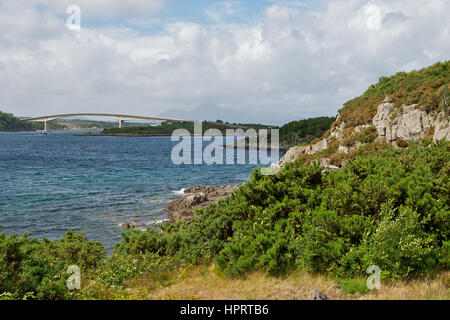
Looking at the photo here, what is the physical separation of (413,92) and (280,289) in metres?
27.6

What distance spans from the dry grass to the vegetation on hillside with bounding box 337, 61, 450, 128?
67.2ft

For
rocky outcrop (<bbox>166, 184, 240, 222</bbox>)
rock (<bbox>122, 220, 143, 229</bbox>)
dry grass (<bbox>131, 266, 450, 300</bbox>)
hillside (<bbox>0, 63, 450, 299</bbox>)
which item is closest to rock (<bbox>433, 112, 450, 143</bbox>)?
hillside (<bbox>0, 63, 450, 299</bbox>)

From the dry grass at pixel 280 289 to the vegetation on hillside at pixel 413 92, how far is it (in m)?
20.5

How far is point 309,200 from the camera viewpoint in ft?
35.0

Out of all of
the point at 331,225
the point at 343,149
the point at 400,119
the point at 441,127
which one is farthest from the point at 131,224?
the point at 400,119

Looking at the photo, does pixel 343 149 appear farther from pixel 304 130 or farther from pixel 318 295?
pixel 304 130

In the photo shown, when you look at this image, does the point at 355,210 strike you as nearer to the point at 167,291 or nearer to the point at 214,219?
the point at 214,219

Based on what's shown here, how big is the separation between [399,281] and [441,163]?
5.90 metres

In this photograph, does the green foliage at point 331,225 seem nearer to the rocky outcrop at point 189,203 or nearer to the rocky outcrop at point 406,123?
the rocky outcrop at point 406,123

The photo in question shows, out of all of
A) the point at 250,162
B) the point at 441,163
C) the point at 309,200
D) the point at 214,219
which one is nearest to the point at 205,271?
the point at 214,219

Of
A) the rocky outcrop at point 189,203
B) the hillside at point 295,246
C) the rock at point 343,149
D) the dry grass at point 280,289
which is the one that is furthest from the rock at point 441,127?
the rocky outcrop at point 189,203

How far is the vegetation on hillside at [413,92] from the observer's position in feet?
82.3

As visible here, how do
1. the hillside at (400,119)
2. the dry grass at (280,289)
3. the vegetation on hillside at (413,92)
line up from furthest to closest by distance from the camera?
1. the vegetation on hillside at (413,92)
2. the hillside at (400,119)
3. the dry grass at (280,289)

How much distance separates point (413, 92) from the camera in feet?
96.1
